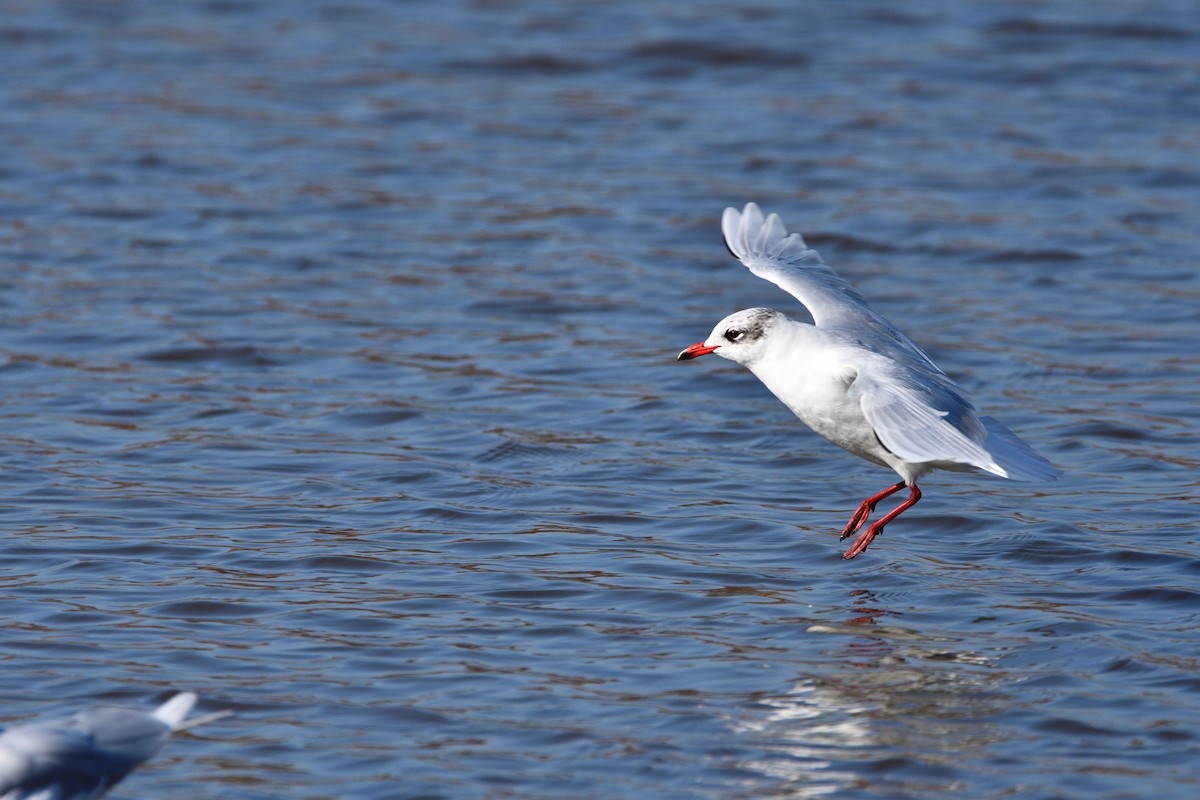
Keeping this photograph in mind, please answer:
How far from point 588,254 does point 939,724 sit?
7.26 m

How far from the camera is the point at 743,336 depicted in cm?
782

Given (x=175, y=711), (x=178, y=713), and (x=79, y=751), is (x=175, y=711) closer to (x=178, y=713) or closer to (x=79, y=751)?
(x=178, y=713)

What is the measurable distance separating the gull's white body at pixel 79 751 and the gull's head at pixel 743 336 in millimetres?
3307

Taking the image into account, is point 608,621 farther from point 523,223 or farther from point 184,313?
point 523,223

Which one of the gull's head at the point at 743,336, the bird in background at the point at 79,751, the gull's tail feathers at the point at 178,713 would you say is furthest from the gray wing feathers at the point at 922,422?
the bird in background at the point at 79,751

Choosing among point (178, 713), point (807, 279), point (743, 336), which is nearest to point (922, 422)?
point (743, 336)

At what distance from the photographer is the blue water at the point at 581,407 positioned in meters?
5.82

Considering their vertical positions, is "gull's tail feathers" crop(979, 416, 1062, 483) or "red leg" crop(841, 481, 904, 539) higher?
"gull's tail feathers" crop(979, 416, 1062, 483)

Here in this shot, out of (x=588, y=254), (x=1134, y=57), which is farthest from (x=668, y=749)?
(x=1134, y=57)

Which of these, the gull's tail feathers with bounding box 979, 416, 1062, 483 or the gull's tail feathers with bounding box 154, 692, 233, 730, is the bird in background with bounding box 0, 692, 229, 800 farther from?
the gull's tail feathers with bounding box 979, 416, 1062, 483

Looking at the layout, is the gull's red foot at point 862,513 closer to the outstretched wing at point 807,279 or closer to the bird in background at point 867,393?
the bird in background at point 867,393

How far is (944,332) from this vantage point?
10930mm

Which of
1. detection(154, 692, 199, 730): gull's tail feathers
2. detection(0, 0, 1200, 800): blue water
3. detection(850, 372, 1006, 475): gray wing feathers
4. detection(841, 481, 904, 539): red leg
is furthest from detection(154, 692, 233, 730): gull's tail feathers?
detection(841, 481, 904, 539): red leg

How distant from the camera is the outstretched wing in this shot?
7.89 metres
